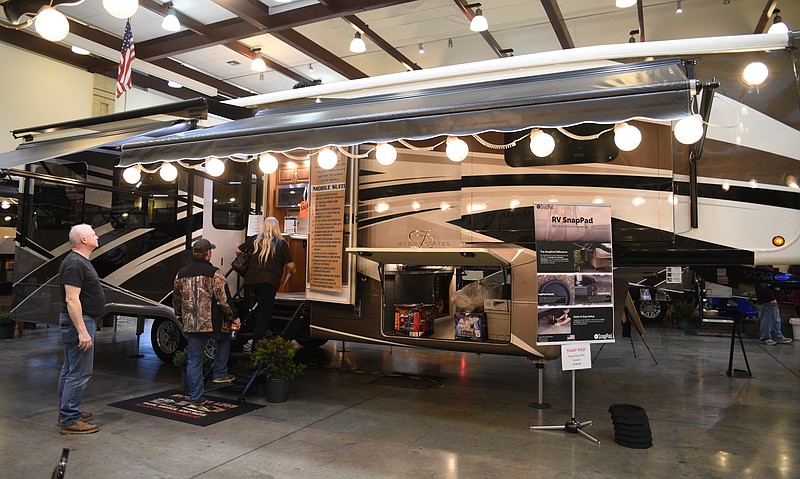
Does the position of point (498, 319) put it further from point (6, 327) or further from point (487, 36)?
point (6, 327)

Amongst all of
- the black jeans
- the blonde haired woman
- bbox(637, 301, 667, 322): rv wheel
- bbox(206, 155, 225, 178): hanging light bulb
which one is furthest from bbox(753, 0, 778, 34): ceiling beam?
the black jeans

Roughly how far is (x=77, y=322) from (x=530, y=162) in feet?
13.8

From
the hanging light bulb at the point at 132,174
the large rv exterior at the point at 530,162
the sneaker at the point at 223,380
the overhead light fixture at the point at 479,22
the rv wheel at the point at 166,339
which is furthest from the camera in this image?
the overhead light fixture at the point at 479,22

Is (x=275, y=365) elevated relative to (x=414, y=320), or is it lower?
lower

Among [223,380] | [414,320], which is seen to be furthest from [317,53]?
[223,380]

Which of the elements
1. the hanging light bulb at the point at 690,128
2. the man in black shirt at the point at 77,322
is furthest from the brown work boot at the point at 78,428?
the hanging light bulb at the point at 690,128

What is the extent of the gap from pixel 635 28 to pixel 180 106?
8.18m

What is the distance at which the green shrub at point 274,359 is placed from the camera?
18.4ft

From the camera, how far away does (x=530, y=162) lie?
5.35 meters

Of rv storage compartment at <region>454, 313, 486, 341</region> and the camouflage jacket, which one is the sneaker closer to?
the camouflage jacket

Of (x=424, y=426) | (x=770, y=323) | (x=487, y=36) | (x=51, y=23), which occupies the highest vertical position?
(x=487, y=36)

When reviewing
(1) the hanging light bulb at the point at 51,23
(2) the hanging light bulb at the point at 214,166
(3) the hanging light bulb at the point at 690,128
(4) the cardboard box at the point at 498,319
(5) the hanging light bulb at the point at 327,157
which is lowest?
(4) the cardboard box at the point at 498,319

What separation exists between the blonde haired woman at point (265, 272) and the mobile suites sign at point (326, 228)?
0.37 meters

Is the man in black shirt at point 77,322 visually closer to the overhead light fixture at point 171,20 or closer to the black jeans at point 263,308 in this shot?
the black jeans at point 263,308
